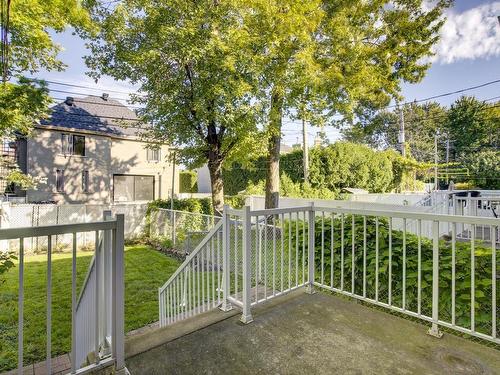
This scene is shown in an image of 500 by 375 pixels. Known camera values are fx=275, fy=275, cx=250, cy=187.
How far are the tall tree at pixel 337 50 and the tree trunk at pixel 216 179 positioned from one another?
169cm

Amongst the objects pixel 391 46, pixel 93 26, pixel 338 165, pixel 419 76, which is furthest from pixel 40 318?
pixel 338 165

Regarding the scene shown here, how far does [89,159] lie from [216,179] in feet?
34.5

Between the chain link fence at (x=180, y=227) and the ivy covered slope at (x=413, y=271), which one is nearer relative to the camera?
the ivy covered slope at (x=413, y=271)

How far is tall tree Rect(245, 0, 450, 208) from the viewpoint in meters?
7.03

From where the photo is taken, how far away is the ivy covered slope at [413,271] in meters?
2.38

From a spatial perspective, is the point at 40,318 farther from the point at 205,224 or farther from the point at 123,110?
the point at 123,110

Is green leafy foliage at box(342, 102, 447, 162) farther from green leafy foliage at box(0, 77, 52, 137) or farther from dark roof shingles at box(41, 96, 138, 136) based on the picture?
green leafy foliage at box(0, 77, 52, 137)

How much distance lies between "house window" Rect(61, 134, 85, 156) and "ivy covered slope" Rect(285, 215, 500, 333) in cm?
1509

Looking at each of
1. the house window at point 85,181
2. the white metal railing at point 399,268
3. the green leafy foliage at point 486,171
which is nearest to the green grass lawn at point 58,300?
the white metal railing at point 399,268

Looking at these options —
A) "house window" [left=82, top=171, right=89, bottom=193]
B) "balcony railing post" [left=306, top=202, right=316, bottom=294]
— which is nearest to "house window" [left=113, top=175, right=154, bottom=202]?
"house window" [left=82, top=171, right=89, bottom=193]

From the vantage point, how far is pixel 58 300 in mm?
5023

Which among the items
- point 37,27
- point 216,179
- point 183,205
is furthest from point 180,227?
point 37,27

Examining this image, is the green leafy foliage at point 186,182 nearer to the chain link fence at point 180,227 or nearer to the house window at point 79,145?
the house window at point 79,145

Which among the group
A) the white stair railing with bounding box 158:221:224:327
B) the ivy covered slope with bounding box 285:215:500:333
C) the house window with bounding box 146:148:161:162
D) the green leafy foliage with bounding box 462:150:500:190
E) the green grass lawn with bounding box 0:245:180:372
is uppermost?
the house window with bounding box 146:148:161:162
